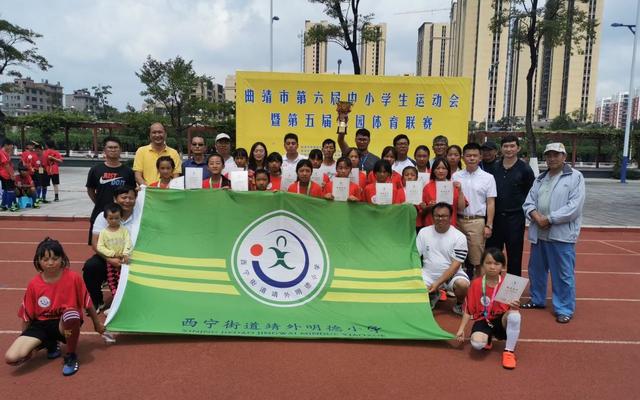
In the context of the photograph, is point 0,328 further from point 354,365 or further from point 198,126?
point 198,126

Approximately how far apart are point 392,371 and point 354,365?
0.29 metres

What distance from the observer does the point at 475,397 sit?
297cm

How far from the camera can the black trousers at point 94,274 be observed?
164 inches

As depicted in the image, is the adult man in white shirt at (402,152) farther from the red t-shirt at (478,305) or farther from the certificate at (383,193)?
the red t-shirt at (478,305)

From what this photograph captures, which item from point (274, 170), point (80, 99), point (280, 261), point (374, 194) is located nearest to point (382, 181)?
point (374, 194)

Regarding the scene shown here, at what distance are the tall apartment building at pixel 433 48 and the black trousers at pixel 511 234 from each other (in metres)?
48.9

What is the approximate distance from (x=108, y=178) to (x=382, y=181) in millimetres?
2948

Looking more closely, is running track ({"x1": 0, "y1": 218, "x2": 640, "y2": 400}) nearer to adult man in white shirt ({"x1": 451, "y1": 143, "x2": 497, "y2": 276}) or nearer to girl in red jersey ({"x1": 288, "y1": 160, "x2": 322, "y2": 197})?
adult man in white shirt ({"x1": 451, "y1": 143, "x2": 497, "y2": 276})

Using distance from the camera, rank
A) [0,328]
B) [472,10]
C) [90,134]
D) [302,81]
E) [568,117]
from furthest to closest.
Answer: [568,117] < [472,10] < [90,134] < [302,81] < [0,328]

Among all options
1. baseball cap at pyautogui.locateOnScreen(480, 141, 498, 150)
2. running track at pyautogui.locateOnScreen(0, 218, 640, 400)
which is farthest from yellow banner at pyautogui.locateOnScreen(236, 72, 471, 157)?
running track at pyautogui.locateOnScreen(0, 218, 640, 400)

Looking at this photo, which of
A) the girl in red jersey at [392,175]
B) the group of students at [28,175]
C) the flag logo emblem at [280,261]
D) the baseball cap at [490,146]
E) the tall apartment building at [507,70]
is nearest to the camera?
the flag logo emblem at [280,261]

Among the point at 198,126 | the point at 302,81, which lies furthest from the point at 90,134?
the point at 302,81

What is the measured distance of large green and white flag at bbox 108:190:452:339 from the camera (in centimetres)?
362

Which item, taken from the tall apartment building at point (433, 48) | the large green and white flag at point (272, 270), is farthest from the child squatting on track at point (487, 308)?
the tall apartment building at point (433, 48)
